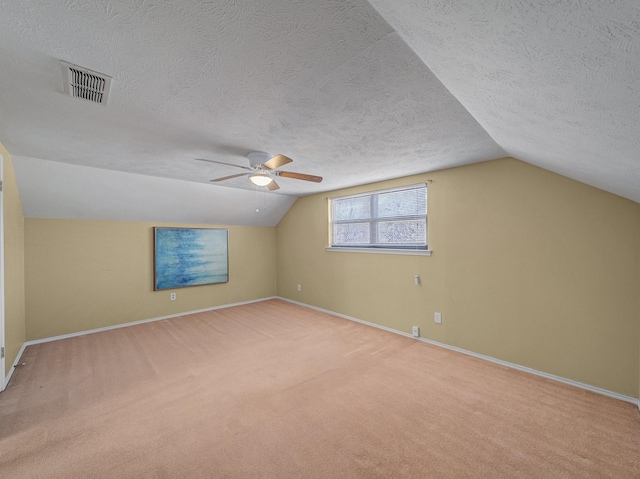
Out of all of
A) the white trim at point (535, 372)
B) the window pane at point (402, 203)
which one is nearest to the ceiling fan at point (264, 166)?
the window pane at point (402, 203)

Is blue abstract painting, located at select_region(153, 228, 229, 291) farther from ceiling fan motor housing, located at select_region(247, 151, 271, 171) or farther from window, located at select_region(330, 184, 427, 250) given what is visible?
ceiling fan motor housing, located at select_region(247, 151, 271, 171)

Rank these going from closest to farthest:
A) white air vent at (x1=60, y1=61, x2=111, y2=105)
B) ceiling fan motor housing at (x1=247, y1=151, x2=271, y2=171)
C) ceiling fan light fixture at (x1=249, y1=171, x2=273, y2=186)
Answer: white air vent at (x1=60, y1=61, x2=111, y2=105) → ceiling fan motor housing at (x1=247, y1=151, x2=271, y2=171) → ceiling fan light fixture at (x1=249, y1=171, x2=273, y2=186)

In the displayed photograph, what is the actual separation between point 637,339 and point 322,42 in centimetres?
323

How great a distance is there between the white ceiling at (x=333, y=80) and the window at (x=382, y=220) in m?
1.05

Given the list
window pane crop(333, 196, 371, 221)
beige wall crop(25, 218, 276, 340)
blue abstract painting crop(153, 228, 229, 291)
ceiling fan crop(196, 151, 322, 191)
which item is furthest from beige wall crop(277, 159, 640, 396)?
beige wall crop(25, 218, 276, 340)

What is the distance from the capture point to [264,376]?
2.68 meters

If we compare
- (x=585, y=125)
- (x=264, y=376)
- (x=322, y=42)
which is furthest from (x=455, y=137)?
(x=264, y=376)

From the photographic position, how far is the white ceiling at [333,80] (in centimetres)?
86

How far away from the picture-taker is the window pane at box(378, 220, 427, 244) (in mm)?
3614

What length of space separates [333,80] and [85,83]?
1.33m

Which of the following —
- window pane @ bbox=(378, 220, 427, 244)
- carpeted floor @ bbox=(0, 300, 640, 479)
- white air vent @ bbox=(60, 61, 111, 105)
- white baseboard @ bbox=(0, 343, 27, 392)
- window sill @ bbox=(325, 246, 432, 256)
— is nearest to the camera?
white air vent @ bbox=(60, 61, 111, 105)

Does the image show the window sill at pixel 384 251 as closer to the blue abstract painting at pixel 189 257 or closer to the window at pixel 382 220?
the window at pixel 382 220

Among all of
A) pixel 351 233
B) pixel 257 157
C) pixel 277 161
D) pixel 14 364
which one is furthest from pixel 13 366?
pixel 351 233

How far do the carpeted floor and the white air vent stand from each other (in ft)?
7.16
